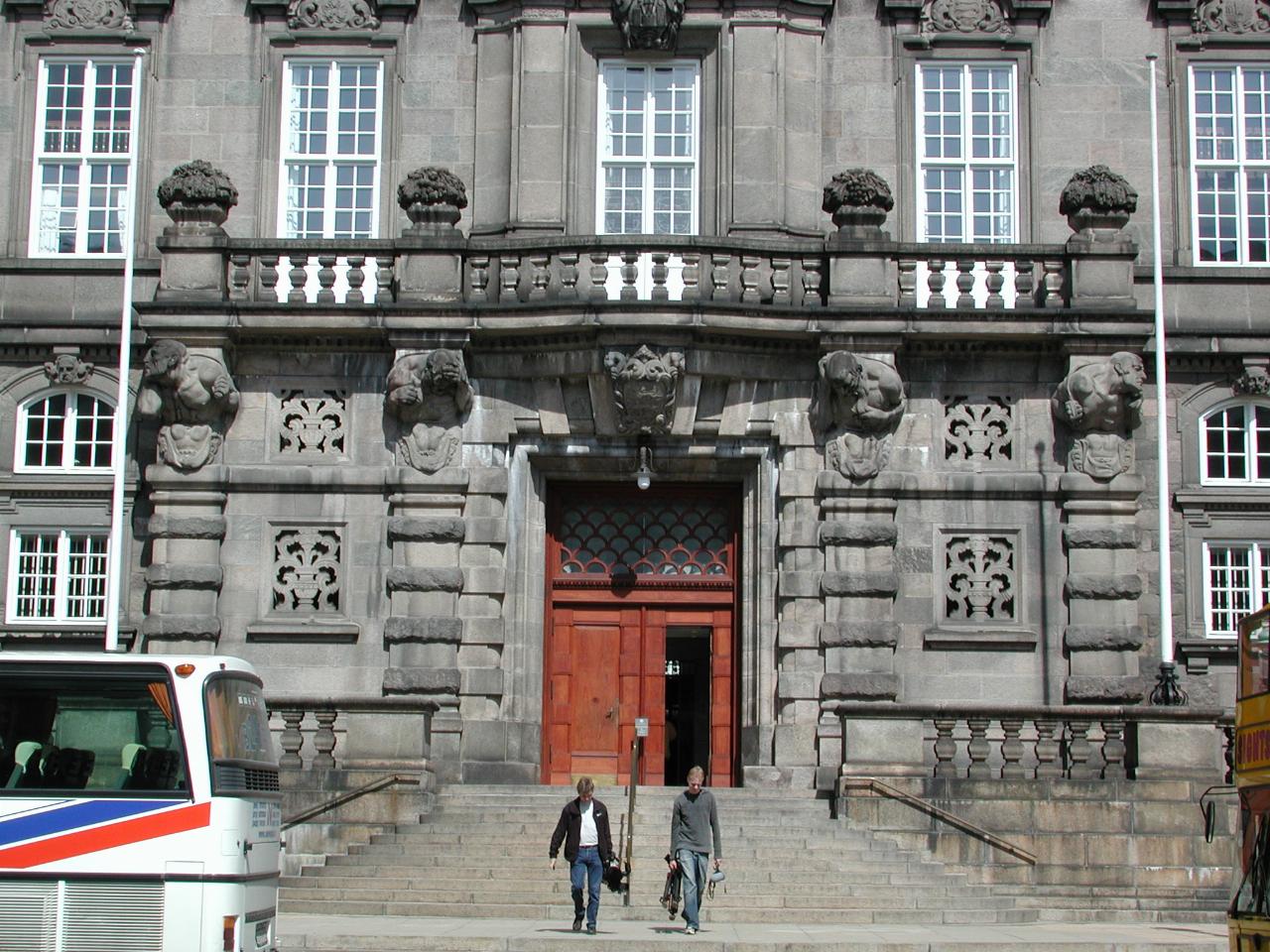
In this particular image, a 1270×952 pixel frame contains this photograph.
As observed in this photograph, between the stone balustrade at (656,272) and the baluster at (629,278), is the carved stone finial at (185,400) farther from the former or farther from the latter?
the baluster at (629,278)

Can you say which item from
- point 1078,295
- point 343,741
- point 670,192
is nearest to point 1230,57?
point 1078,295

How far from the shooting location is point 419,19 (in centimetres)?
2822

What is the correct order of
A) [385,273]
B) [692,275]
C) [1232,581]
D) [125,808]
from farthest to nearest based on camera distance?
[1232,581]
[385,273]
[692,275]
[125,808]

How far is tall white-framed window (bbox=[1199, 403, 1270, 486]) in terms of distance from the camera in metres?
27.1

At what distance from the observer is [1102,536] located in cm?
2562

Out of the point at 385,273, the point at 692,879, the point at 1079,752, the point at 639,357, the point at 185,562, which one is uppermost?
the point at 385,273

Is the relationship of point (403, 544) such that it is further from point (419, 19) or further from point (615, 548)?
point (419, 19)

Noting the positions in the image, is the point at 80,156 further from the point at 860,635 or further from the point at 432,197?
the point at 860,635

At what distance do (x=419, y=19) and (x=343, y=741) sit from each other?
10.6 m

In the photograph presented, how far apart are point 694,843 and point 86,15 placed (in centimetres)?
1613

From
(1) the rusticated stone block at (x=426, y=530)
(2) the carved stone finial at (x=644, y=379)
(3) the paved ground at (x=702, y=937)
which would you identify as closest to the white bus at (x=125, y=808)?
(3) the paved ground at (x=702, y=937)

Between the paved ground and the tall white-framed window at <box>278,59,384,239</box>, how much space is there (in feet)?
37.1

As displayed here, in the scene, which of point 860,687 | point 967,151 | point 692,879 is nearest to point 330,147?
point 967,151

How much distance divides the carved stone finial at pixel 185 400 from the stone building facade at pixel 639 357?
49 millimetres
